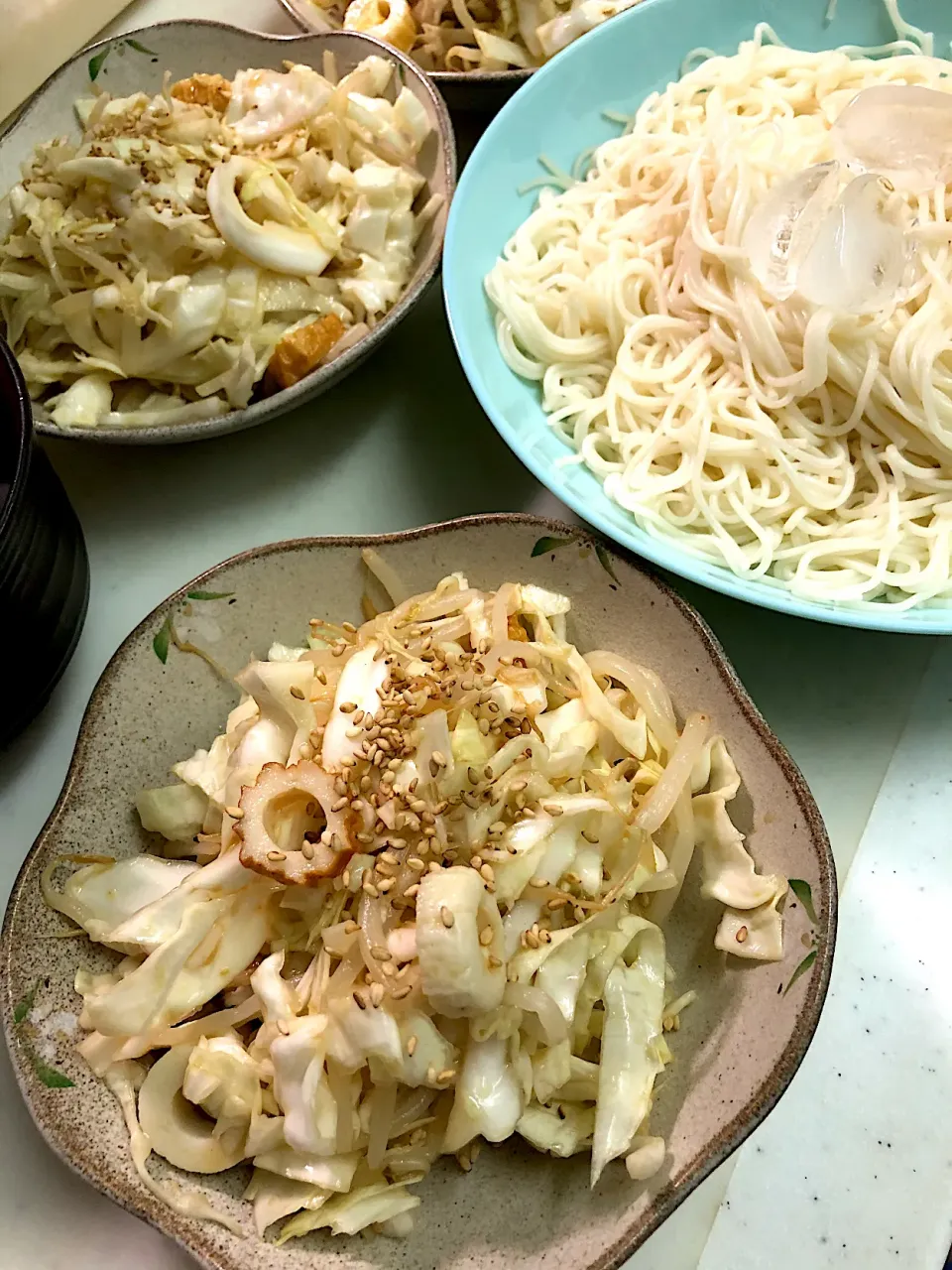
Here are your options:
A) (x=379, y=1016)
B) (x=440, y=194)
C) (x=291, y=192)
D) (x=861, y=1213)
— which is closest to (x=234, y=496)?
(x=291, y=192)

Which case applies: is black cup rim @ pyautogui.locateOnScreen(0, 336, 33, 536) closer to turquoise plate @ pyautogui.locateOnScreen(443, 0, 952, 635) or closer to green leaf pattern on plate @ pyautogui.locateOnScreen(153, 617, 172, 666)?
green leaf pattern on plate @ pyautogui.locateOnScreen(153, 617, 172, 666)

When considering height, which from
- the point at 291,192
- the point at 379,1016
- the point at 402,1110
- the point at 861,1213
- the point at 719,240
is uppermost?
the point at 291,192

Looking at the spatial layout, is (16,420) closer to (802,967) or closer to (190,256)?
(190,256)

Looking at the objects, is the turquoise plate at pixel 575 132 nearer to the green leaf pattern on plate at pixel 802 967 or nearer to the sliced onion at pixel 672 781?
the sliced onion at pixel 672 781

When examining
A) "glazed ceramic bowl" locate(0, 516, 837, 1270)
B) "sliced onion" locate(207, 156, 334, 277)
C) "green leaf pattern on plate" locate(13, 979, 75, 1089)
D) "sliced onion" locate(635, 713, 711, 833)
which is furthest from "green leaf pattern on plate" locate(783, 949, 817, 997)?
"sliced onion" locate(207, 156, 334, 277)

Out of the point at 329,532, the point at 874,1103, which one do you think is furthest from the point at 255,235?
the point at 874,1103

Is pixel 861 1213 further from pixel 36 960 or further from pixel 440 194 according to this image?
pixel 440 194
